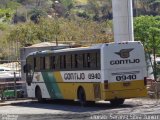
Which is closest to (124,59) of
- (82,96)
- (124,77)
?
(124,77)

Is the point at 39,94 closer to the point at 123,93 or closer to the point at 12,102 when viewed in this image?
the point at 12,102

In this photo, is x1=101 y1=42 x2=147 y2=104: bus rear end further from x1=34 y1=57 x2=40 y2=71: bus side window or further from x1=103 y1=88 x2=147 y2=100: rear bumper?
x1=34 y1=57 x2=40 y2=71: bus side window

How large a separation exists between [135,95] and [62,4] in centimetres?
15757

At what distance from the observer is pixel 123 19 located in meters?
32.8

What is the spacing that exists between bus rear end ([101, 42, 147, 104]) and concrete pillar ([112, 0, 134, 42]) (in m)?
8.80

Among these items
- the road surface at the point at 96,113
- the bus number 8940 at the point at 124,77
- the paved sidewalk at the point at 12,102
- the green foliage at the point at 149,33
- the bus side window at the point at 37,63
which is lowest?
the paved sidewalk at the point at 12,102

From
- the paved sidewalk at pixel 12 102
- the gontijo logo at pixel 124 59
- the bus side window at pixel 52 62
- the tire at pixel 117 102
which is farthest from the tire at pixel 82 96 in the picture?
the paved sidewalk at pixel 12 102

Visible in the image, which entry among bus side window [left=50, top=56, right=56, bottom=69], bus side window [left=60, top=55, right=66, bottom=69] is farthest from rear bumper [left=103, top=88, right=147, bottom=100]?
bus side window [left=50, top=56, right=56, bottom=69]

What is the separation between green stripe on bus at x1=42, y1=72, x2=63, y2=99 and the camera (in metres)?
27.8

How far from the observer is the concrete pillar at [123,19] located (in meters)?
32.5

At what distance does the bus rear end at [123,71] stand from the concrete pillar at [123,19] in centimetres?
880

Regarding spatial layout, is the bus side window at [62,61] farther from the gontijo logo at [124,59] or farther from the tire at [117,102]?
the gontijo logo at [124,59]

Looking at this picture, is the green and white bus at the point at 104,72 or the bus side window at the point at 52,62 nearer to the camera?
the green and white bus at the point at 104,72

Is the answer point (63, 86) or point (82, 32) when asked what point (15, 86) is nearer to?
point (63, 86)
